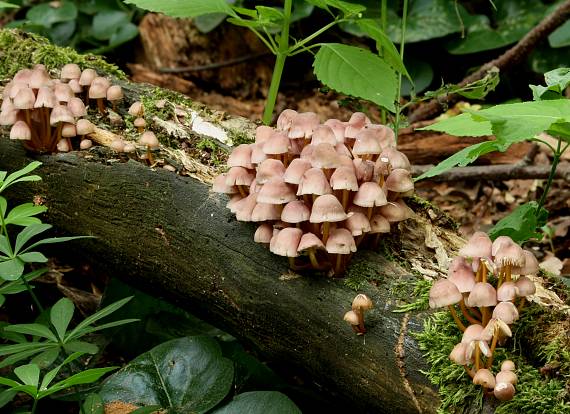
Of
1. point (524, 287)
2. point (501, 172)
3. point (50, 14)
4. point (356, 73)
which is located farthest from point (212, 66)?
point (524, 287)

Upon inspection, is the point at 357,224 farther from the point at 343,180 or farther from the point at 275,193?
the point at 275,193

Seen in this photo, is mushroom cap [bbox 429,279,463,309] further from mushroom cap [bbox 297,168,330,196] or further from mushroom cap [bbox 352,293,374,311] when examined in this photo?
mushroom cap [bbox 297,168,330,196]

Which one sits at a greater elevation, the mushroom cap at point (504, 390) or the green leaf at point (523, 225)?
the green leaf at point (523, 225)

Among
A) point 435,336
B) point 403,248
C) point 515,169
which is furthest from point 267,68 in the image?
point 435,336

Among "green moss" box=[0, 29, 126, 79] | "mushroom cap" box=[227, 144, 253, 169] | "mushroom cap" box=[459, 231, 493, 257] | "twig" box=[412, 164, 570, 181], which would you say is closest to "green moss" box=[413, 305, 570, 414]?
"mushroom cap" box=[459, 231, 493, 257]

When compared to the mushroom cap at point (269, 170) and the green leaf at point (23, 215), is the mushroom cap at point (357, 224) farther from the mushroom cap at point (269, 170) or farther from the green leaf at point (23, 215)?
the green leaf at point (23, 215)

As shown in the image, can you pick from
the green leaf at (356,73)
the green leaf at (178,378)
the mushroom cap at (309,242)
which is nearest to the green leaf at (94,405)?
the green leaf at (178,378)

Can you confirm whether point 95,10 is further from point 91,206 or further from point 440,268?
point 440,268
